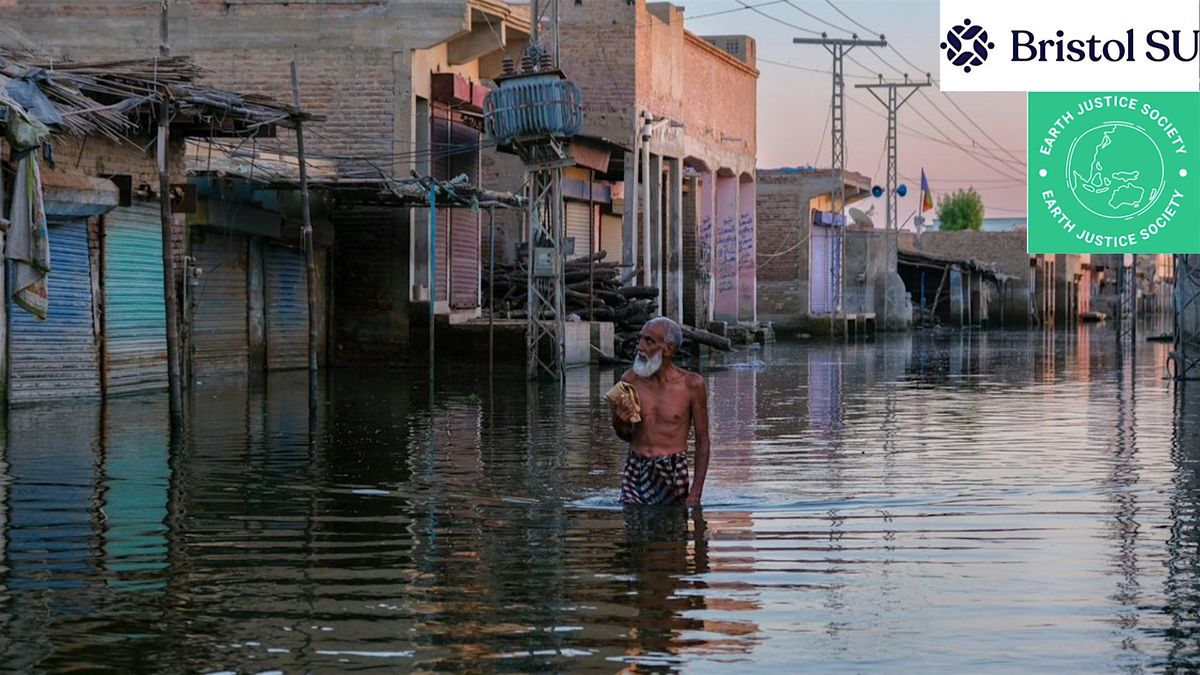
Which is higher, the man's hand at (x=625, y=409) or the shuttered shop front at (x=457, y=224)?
the shuttered shop front at (x=457, y=224)

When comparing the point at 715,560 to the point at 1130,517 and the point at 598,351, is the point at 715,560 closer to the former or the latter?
the point at 1130,517

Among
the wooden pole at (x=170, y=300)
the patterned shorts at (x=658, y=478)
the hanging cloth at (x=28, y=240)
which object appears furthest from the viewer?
the hanging cloth at (x=28, y=240)

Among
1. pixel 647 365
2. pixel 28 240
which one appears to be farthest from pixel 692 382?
pixel 28 240

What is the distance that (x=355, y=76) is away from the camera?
97.7 feet

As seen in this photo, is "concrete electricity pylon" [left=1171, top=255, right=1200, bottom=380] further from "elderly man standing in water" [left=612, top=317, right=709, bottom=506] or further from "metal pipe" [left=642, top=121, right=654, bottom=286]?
"elderly man standing in water" [left=612, top=317, right=709, bottom=506]

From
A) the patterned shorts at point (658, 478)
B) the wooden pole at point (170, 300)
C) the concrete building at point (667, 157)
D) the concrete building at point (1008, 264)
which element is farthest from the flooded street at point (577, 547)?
the concrete building at point (1008, 264)

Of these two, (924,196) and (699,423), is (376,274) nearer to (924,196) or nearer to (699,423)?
(699,423)

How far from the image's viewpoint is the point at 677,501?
10.9 m

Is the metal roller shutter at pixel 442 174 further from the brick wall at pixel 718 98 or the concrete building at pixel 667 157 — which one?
the brick wall at pixel 718 98

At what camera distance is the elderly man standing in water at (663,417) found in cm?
1024

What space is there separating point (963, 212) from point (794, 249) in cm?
9192

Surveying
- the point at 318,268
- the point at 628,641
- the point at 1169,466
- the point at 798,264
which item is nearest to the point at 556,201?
the point at 318,268

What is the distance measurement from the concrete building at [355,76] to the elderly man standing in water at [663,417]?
18670 millimetres

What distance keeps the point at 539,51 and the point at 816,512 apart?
49.6 ft
